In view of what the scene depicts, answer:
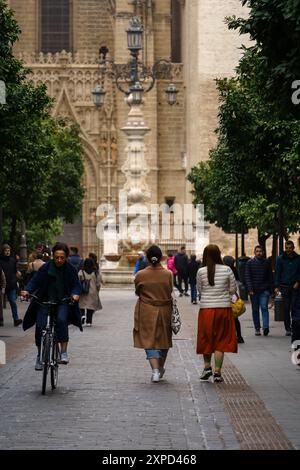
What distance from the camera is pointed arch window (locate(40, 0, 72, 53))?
70438 mm

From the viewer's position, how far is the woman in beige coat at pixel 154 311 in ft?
49.9

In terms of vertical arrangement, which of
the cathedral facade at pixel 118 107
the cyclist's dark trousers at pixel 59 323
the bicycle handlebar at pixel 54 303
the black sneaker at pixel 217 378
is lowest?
the black sneaker at pixel 217 378

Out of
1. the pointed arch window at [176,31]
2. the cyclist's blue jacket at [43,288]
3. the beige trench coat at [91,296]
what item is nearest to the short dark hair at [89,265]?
the beige trench coat at [91,296]

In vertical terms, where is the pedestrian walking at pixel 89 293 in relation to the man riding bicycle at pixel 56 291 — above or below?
below

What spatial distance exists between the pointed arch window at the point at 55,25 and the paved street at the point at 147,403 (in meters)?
50.9

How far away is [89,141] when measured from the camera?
67.2 metres

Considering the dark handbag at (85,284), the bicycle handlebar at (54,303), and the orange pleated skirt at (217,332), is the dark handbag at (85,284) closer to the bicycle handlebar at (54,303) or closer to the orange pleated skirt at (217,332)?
the orange pleated skirt at (217,332)

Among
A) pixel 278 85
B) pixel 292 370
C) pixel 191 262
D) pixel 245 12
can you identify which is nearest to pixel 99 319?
pixel 191 262

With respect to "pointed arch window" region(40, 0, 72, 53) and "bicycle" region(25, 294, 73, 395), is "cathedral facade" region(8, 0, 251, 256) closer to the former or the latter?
"pointed arch window" region(40, 0, 72, 53)

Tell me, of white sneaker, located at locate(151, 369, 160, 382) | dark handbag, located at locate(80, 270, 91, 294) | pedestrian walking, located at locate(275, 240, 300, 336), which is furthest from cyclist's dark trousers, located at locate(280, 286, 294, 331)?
white sneaker, located at locate(151, 369, 160, 382)

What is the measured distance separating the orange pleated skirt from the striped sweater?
2.9 inches

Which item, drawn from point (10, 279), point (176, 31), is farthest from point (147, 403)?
point (176, 31)

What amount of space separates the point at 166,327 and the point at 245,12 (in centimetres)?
4515

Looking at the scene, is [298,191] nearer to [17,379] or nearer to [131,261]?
[17,379]
